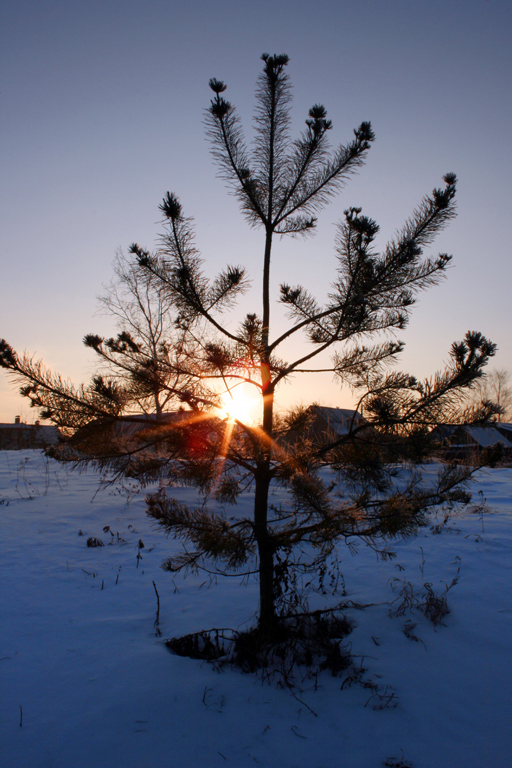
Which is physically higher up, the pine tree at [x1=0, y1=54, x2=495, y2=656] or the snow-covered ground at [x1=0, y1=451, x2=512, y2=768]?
the pine tree at [x1=0, y1=54, x2=495, y2=656]

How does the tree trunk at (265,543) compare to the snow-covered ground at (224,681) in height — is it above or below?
above

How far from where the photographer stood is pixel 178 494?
8.19 metres

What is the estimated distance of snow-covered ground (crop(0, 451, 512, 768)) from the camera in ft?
7.10

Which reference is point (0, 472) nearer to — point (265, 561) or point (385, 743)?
point (265, 561)

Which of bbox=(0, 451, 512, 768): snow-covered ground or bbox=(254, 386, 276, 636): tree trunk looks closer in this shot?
bbox=(0, 451, 512, 768): snow-covered ground

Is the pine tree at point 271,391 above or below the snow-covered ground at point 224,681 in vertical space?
above

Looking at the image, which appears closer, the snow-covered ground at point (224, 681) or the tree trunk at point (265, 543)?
the snow-covered ground at point (224, 681)

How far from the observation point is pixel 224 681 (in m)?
2.73

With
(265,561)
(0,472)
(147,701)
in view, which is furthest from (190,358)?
(0,472)

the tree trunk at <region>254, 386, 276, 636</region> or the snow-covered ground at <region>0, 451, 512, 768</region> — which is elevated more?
the tree trunk at <region>254, 386, 276, 636</region>

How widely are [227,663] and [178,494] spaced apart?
17.8ft

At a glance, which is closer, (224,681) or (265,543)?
(224,681)

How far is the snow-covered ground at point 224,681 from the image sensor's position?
2.16m

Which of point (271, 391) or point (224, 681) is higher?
point (271, 391)
